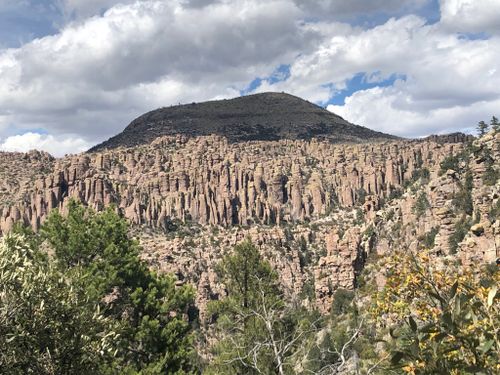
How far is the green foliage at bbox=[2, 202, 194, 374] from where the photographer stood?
70.9 ft

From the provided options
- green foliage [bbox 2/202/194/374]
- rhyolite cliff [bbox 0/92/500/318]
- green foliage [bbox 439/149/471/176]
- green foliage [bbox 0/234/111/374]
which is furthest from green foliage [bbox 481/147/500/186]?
green foliage [bbox 0/234/111/374]

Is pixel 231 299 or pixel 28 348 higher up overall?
pixel 28 348

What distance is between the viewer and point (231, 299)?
26.2 meters

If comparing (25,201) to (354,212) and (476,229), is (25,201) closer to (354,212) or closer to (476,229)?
(354,212)

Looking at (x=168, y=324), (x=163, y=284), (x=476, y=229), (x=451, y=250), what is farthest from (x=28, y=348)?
(x=451, y=250)

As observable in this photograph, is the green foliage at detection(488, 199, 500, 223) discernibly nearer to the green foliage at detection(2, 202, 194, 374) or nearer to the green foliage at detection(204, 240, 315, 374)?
the green foliage at detection(204, 240, 315, 374)

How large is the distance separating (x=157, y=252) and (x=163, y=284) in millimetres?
120799

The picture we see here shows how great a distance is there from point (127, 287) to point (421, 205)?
90390 mm

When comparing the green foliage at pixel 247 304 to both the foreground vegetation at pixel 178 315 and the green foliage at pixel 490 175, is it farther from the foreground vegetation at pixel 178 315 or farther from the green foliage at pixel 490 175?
the green foliage at pixel 490 175

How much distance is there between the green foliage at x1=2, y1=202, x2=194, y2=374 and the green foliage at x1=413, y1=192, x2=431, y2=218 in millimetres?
82455

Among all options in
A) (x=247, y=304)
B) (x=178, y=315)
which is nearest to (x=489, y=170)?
(x=247, y=304)

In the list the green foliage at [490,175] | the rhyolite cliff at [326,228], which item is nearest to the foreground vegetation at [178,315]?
the rhyolite cliff at [326,228]

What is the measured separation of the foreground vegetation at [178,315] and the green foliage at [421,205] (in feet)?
258

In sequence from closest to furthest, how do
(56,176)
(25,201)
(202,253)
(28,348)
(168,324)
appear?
1. (28,348)
2. (168,324)
3. (202,253)
4. (25,201)
5. (56,176)
